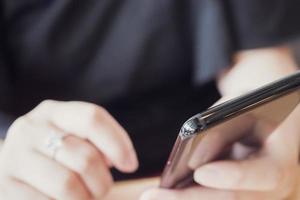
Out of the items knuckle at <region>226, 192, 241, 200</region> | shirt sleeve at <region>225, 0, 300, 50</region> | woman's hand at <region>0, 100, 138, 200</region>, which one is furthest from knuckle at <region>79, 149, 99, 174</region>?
shirt sleeve at <region>225, 0, 300, 50</region>

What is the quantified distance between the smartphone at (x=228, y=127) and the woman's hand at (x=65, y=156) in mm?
52

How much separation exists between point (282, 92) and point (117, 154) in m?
0.15

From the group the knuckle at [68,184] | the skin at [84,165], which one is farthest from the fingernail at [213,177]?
the knuckle at [68,184]

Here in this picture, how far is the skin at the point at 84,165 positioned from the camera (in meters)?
0.42

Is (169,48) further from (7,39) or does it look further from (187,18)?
(7,39)

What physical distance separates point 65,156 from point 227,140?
0.45ft

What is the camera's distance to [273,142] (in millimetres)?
506

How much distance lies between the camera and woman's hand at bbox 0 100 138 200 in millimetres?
415

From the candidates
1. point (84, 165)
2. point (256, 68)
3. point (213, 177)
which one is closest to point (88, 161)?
point (84, 165)

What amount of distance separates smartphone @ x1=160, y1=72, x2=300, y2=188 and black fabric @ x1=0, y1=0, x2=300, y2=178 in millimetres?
147

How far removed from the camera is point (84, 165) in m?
0.41

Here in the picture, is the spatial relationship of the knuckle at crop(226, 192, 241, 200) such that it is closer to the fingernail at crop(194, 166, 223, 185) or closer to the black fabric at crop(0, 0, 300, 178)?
the fingernail at crop(194, 166, 223, 185)

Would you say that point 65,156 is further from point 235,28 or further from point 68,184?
point 235,28

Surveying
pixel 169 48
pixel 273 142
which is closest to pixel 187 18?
pixel 169 48
